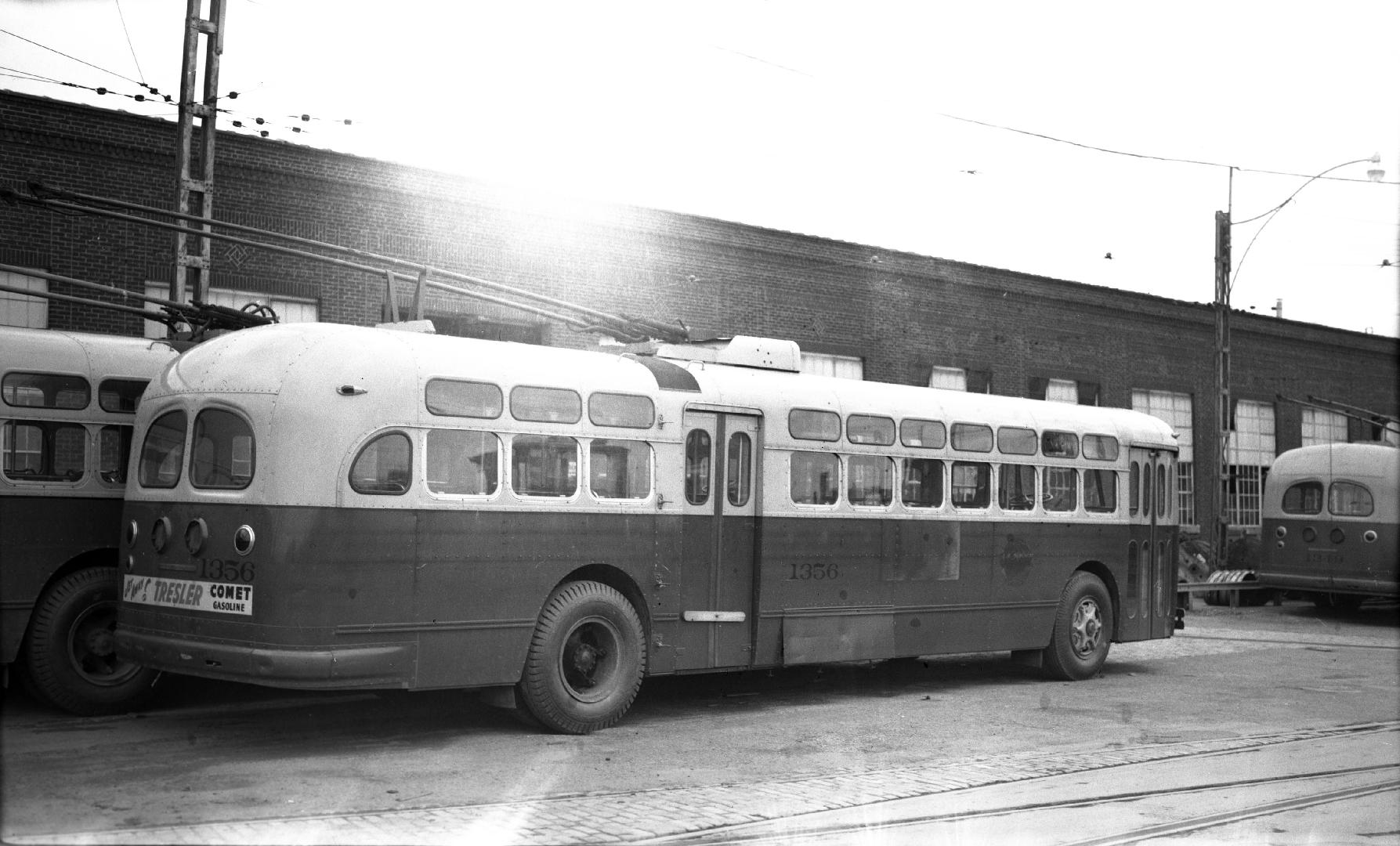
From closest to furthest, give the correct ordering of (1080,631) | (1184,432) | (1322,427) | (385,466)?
1. (385,466)
2. (1080,631)
3. (1184,432)
4. (1322,427)

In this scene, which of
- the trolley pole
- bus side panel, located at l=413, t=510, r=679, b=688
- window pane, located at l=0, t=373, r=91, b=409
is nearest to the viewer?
bus side panel, located at l=413, t=510, r=679, b=688

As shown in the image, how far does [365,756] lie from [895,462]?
240 inches

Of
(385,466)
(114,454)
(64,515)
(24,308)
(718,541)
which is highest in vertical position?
(24,308)

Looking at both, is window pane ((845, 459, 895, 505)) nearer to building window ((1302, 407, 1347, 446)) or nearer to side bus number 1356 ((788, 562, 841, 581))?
side bus number 1356 ((788, 562, 841, 581))

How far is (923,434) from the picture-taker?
1394cm

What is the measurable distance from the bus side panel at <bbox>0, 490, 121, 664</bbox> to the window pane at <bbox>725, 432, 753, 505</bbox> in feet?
16.1

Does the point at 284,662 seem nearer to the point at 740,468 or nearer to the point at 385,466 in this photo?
the point at 385,466

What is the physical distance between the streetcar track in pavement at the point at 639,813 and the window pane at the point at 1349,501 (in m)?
16.4

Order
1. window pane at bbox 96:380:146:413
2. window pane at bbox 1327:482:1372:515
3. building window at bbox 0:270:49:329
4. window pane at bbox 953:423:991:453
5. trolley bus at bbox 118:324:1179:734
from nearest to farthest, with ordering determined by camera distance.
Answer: trolley bus at bbox 118:324:1179:734, window pane at bbox 96:380:146:413, window pane at bbox 953:423:991:453, building window at bbox 0:270:49:329, window pane at bbox 1327:482:1372:515

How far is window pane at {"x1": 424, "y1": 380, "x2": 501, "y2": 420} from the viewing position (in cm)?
1014

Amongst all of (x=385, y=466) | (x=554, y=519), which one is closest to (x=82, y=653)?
(x=385, y=466)

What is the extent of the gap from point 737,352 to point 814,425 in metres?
0.95

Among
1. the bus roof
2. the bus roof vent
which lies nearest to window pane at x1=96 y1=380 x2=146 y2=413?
the bus roof

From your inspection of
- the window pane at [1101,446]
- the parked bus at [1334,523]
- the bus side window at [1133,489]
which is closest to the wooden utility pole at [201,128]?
the window pane at [1101,446]
